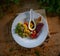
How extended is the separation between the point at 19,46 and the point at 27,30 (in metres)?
Result: 0.11

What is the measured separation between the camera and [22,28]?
1.22 m

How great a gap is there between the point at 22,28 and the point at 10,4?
0.61 feet

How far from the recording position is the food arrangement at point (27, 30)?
122cm

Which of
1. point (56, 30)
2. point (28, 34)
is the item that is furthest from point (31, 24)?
point (56, 30)

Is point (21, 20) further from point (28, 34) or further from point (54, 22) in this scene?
point (54, 22)

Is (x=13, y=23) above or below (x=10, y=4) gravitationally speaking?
below

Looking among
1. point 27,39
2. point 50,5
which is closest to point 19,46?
point 27,39

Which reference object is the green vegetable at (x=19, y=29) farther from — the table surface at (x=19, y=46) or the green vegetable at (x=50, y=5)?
the green vegetable at (x=50, y=5)

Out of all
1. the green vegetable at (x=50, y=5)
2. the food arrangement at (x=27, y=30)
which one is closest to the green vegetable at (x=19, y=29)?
the food arrangement at (x=27, y=30)

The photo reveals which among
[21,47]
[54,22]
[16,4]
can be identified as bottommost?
[21,47]

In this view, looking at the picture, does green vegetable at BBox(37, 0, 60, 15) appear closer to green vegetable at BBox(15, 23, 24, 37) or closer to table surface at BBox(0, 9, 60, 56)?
table surface at BBox(0, 9, 60, 56)

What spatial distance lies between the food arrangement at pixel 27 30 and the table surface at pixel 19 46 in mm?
62

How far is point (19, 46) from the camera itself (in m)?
1.25

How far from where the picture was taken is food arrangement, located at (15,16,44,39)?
48.0 inches
